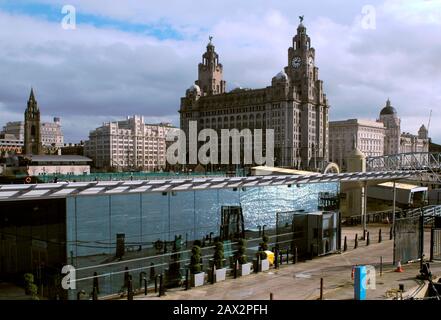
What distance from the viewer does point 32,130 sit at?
491 ft

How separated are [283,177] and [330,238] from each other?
19.2ft

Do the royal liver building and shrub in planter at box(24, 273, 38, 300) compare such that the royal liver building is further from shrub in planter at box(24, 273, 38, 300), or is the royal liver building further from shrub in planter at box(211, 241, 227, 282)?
shrub in planter at box(24, 273, 38, 300)

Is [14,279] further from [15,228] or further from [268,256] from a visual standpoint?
[268,256]

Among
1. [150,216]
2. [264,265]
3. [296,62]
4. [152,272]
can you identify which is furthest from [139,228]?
[296,62]

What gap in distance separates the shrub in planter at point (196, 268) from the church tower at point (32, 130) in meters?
137

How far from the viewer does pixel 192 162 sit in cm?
18300

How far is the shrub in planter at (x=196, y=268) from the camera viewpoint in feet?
70.3

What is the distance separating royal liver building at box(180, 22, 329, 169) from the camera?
6294 inches

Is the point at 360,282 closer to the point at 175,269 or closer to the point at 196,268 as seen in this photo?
the point at 196,268

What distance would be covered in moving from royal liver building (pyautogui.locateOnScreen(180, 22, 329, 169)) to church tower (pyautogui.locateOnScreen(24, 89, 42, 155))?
64253mm

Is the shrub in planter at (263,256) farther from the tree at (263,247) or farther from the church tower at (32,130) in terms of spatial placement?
the church tower at (32,130)

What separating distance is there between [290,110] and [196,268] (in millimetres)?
142964

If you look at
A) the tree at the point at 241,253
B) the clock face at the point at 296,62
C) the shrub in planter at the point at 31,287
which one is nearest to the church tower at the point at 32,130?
the clock face at the point at 296,62
